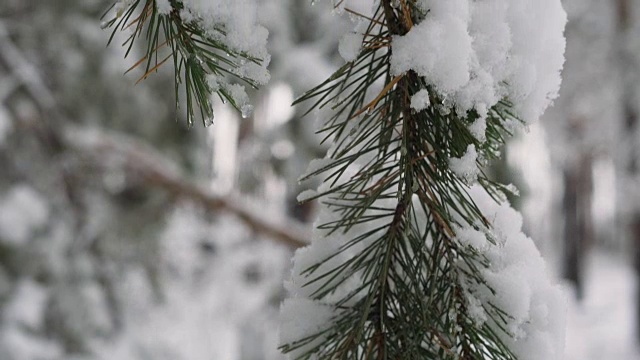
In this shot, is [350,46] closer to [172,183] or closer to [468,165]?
[468,165]

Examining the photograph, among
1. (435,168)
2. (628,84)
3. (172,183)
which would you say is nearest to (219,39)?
(435,168)

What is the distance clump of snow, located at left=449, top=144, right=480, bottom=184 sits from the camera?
595 millimetres

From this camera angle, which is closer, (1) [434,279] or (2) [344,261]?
(1) [434,279]

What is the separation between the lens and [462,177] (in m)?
0.61

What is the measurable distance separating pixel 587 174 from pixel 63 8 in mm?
12254

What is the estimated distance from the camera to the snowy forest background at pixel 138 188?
12.6 ft

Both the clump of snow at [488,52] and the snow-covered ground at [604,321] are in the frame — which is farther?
the snow-covered ground at [604,321]

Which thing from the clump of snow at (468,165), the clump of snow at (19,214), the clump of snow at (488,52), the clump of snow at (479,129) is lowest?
the clump of snow at (468,165)

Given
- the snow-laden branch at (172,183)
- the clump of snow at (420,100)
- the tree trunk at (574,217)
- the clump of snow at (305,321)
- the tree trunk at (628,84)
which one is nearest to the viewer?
the clump of snow at (420,100)

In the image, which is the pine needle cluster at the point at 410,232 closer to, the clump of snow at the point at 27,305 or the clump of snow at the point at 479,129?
the clump of snow at the point at 479,129

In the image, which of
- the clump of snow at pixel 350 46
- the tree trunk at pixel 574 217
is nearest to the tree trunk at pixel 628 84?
the tree trunk at pixel 574 217

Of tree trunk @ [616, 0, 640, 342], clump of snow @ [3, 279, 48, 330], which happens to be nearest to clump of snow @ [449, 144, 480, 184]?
clump of snow @ [3, 279, 48, 330]

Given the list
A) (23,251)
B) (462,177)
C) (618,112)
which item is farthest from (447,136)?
(618,112)

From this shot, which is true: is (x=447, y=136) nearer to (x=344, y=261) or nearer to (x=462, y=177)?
(x=462, y=177)
